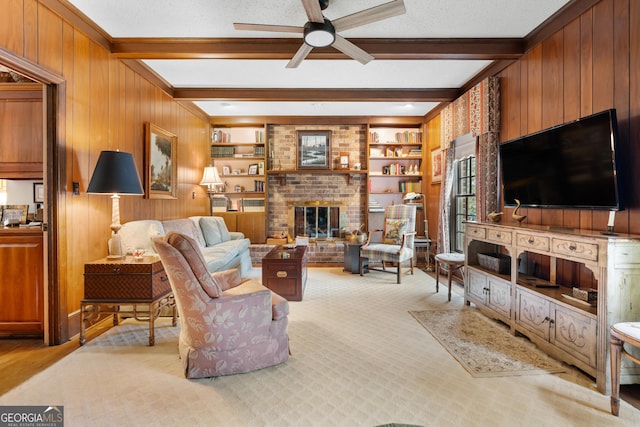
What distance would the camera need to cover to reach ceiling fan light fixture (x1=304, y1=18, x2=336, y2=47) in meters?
2.50

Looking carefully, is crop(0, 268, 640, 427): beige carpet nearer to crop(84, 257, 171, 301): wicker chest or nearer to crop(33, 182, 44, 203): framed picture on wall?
crop(84, 257, 171, 301): wicker chest

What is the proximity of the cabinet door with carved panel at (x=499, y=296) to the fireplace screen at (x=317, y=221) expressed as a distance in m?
3.53

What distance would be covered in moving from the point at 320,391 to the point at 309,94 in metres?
4.11

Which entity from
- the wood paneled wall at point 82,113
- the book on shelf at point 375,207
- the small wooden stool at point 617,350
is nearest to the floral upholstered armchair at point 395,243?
the book on shelf at point 375,207

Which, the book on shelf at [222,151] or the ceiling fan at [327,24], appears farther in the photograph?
the book on shelf at [222,151]

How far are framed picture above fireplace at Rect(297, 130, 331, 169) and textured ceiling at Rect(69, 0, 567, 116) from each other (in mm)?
1658

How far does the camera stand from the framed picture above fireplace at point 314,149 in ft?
20.6

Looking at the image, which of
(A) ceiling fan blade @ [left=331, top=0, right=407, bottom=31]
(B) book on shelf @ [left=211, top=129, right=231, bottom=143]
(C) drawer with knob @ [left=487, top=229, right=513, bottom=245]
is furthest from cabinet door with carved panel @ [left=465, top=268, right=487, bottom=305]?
(B) book on shelf @ [left=211, top=129, right=231, bottom=143]

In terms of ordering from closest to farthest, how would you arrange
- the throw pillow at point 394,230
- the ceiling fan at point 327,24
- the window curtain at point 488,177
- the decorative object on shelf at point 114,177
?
the ceiling fan at point 327,24 → the decorative object on shelf at point 114,177 → the window curtain at point 488,177 → the throw pillow at point 394,230

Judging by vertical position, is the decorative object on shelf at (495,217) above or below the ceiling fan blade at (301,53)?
below

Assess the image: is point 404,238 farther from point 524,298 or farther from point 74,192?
point 74,192

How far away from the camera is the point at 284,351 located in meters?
2.28

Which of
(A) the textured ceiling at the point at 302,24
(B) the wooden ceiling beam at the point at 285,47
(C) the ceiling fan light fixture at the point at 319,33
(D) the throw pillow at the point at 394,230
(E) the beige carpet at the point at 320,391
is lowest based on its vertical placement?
(E) the beige carpet at the point at 320,391

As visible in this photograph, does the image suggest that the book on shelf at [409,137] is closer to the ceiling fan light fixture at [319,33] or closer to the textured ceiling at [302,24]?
the textured ceiling at [302,24]
